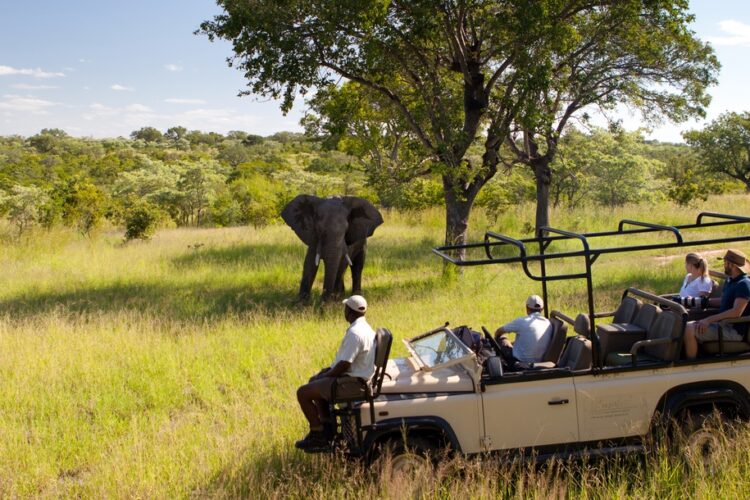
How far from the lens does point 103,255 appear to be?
1962 cm

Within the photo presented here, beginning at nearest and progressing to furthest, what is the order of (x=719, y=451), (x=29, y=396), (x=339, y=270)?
(x=719, y=451) < (x=29, y=396) < (x=339, y=270)

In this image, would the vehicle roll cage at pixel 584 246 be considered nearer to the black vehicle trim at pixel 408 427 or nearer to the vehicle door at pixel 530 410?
the vehicle door at pixel 530 410

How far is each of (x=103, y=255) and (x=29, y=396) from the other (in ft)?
39.3

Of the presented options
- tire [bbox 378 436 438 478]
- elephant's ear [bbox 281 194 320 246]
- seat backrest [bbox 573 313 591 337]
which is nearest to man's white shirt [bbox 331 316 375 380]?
tire [bbox 378 436 438 478]

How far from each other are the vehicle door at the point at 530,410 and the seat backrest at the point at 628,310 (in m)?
1.56

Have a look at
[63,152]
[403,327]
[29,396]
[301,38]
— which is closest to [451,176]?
[301,38]

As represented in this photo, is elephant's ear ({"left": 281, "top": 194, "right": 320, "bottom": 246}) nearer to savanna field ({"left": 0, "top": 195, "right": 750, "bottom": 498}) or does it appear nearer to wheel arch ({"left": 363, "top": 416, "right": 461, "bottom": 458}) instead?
savanna field ({"left": 0, "top": 195, "right": 750, "bottom": 498})

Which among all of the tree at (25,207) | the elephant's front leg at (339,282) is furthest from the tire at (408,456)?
the tree at (25,207)

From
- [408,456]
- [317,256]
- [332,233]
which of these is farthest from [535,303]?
[317,256]

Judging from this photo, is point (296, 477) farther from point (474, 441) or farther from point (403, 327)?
point (403, 327)

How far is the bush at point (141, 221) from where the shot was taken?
22.6 metres

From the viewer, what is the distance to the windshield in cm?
613

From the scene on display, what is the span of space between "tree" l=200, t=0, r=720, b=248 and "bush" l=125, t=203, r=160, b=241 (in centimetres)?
903

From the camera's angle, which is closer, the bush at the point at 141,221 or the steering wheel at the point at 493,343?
the steering wheel at the point at 493,343
